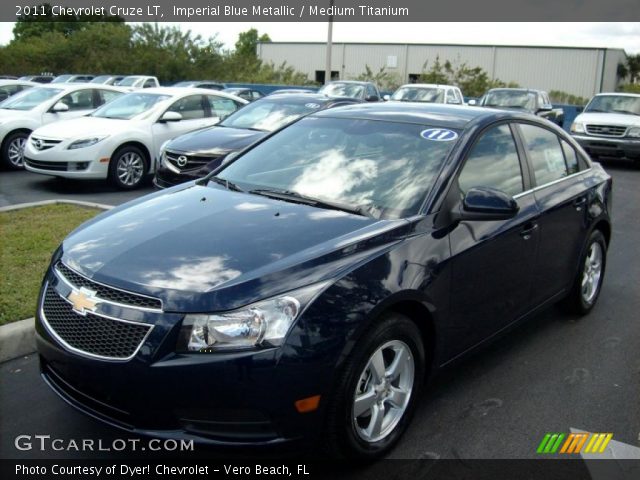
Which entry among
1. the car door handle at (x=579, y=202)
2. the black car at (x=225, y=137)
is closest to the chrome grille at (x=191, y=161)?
the black car at (x=225, y=137)

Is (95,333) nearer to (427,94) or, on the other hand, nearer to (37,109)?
(37,109)

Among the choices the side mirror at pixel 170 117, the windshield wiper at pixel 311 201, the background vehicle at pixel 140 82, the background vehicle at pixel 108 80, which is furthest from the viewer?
the background vehicle at pixel 108 80

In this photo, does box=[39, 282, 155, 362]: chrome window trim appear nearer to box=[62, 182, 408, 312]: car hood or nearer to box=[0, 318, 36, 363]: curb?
box=[62, 182, 408, 312]: car hood

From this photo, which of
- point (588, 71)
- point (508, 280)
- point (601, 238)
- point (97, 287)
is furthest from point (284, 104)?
point (588, 71)

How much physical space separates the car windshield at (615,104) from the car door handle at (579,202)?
12707 mm

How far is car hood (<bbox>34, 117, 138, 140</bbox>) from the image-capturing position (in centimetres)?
1049

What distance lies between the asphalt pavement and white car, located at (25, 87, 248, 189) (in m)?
6.51

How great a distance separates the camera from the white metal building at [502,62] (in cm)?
4531

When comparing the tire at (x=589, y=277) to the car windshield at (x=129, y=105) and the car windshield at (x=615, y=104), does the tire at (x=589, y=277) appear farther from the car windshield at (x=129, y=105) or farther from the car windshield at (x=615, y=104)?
the car windshield at (x=615, y=104)

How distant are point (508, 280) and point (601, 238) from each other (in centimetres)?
190

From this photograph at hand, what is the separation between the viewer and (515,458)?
342 centimetres

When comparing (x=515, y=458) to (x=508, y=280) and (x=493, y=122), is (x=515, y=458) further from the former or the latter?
(x=493, y=122)

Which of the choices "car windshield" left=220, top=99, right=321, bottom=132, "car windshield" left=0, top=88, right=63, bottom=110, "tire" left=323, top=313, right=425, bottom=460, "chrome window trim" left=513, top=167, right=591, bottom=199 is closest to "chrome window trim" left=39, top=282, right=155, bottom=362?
"tire" left=323, top=313, right=425, bottom=460

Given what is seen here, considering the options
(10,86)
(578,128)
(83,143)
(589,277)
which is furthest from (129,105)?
(578,128)
